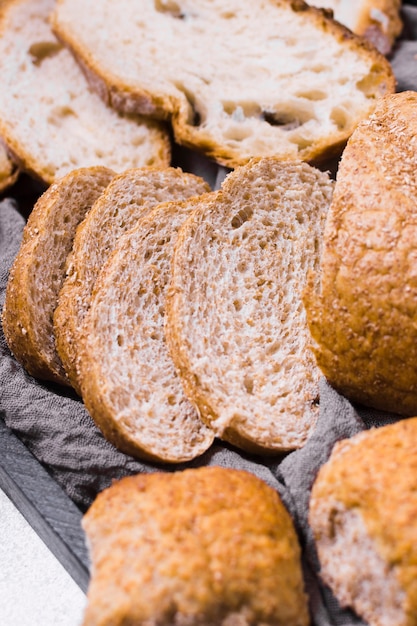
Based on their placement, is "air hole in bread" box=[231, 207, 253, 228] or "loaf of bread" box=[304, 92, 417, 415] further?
"air hole in bread" box=[231, 207, 253, 228]

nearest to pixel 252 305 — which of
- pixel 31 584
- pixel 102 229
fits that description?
pixel 102 229

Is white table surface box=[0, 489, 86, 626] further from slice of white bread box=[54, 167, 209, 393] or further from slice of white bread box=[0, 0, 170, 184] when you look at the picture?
slice of white bread box=[0, 0, 170, 184]

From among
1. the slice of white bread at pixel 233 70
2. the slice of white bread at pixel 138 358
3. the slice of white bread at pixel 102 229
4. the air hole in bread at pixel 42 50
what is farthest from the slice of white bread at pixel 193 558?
the air hole in bread at pixel 42 50

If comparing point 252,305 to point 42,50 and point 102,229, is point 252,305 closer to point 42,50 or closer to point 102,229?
point 102,229

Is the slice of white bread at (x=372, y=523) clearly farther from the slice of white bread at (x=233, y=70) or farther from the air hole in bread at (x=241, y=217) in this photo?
the slice of white bread at (x=233, y=70)

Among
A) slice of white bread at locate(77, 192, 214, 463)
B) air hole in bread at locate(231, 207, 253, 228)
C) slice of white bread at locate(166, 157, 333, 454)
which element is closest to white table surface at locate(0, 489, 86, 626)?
slice of white bread at locate(77, 192, 214, 463)

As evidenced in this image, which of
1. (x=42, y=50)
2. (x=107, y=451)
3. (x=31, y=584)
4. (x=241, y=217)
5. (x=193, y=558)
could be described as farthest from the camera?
(x=42, y=50)
